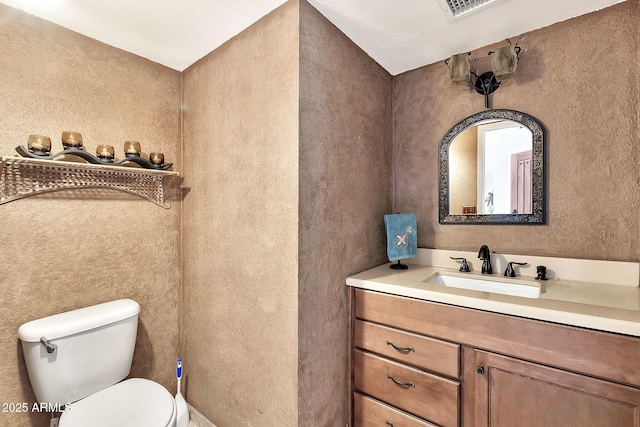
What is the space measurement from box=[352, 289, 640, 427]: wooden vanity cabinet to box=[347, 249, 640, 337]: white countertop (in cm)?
3

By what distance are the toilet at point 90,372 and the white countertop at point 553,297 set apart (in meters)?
1.09

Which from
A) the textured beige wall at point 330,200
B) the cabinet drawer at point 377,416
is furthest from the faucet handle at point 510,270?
the cabinet drawer at point 377,416

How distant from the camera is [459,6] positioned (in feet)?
4.39

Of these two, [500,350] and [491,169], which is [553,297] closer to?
[500,350]

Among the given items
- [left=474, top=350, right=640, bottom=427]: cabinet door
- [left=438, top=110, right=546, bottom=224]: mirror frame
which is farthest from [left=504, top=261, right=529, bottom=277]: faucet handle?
[left=474, top=350, right=640, bottom=427]: cabinet door

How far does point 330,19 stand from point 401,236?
126 cm

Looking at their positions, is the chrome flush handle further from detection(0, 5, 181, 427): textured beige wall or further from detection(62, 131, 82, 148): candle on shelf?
detection(62, 131, 82, 148): candle on shelf

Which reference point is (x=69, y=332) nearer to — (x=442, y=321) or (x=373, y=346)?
(x=373, y=346)

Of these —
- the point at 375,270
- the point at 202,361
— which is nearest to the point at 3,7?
the point at 202,361

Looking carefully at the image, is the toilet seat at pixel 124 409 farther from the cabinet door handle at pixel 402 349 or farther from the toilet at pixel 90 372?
the cabinet door handle at pixel 402 349

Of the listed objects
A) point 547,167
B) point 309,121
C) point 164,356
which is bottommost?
point 164,356

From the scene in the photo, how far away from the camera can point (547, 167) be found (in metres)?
1.49

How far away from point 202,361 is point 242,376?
42 cm

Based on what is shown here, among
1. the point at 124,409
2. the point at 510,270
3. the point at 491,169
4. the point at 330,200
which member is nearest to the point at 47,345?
the point at 124,409
